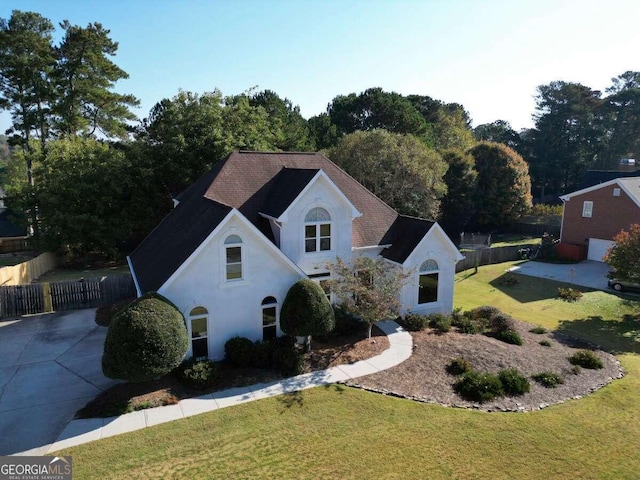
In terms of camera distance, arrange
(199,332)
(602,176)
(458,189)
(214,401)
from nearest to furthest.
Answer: (214,401), (199,332), (458,189), (602,176)

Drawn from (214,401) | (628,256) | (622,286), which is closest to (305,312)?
(214,401)

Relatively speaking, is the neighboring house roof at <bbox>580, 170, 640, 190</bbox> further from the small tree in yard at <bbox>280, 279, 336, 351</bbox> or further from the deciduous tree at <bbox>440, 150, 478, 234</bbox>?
the small tree in yard at <bbox>280, 279, 336, 351</bbox>

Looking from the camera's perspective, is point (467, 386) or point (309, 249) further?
point (309, 249)

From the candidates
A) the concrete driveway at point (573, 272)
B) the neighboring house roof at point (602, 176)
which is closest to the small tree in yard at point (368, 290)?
the concrete driveway at point (573, 272)

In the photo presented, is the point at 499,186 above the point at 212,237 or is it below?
above

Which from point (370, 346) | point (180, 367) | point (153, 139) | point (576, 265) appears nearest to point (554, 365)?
point (370, 346)

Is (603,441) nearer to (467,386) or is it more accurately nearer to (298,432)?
(467,386)

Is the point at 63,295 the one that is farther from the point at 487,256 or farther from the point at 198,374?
the point at 487,256
